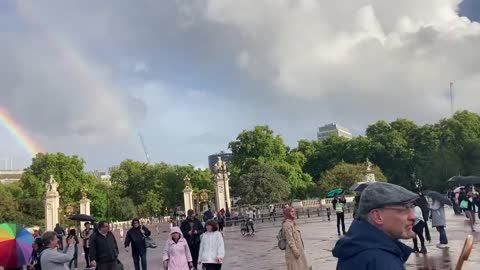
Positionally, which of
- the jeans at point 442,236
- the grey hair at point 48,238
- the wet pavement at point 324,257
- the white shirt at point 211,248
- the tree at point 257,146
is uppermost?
the tree at point 257,146

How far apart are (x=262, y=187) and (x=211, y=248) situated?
184 ft

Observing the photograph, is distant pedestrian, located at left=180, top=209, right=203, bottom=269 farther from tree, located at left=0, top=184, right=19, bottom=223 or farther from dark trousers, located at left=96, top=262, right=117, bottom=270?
tree, located at left=0, top=184, right=19, bottom=223

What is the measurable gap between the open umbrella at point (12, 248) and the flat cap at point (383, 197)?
26.1 feet

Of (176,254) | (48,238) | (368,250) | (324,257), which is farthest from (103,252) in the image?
(368,250)

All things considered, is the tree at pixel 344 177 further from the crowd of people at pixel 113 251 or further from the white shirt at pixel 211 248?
the white shirt at pixel 211 248

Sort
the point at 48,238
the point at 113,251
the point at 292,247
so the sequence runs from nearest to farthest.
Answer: the point at 48,238, the point at 292,247, the point at 113,251

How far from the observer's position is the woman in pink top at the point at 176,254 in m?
10.1

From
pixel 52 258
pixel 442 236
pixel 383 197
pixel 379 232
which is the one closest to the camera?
pixel 379 232

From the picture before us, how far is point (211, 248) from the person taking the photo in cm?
1030

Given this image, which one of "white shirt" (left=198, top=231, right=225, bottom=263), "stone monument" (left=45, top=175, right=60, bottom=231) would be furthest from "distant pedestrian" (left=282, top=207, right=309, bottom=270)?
"stone monument" (left=45, top=175, right=60, bottom=231)

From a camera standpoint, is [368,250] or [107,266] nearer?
[368,250]

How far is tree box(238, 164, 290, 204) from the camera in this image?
6619 centimetres

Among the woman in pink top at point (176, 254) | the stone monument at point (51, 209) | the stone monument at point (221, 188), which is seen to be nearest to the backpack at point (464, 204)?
the woman in pink top at point (176, 254)

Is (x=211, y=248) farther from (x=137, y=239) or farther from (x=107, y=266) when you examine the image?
(x=137, y=239)
